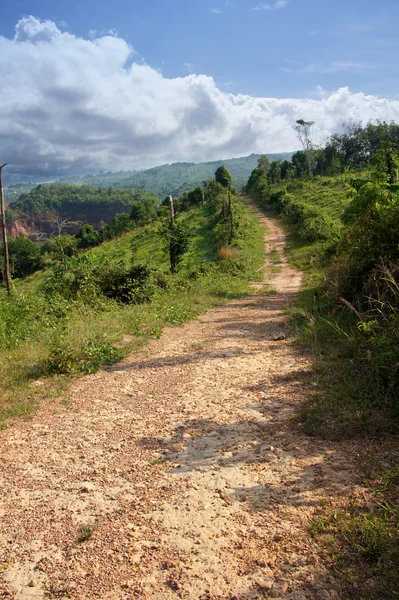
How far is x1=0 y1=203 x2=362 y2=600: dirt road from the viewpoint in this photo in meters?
2.37

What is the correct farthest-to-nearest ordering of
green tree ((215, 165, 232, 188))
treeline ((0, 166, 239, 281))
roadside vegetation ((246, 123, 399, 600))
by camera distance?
green tree ((215, 165, 232, 188)) → treeline ((0, 166, 239, 281)) → roadside vegetation ((246, 123, 399, 600))

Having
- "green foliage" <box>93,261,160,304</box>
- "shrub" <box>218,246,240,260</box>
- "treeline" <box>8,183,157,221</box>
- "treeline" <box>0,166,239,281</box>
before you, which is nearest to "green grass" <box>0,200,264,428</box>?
"green foliage" <box>93,261,160,304</box>

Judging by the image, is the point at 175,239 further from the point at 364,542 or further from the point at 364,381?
the point at 364,542

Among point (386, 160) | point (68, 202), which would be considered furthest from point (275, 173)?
point (68, 202)

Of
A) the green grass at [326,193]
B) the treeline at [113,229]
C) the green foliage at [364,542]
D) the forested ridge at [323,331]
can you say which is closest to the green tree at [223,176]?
the treeline at [113,229]

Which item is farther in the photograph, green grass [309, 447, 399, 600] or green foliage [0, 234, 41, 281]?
green foliage [0, 234, 41, 281]

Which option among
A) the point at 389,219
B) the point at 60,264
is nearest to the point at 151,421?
the point at 389,219

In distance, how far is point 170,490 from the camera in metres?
3.18

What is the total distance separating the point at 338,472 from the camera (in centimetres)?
316

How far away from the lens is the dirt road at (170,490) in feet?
7.76

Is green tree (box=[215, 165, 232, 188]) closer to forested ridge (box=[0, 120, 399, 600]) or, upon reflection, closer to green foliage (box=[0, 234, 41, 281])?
green foliage (box=[0, 234, 41, 281])

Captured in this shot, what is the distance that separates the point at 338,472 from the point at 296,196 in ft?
127

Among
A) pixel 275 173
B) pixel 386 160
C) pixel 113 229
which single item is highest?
pixel 275 173

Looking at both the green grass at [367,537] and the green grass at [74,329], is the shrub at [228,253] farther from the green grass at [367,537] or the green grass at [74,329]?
the green grass at [367,537]
